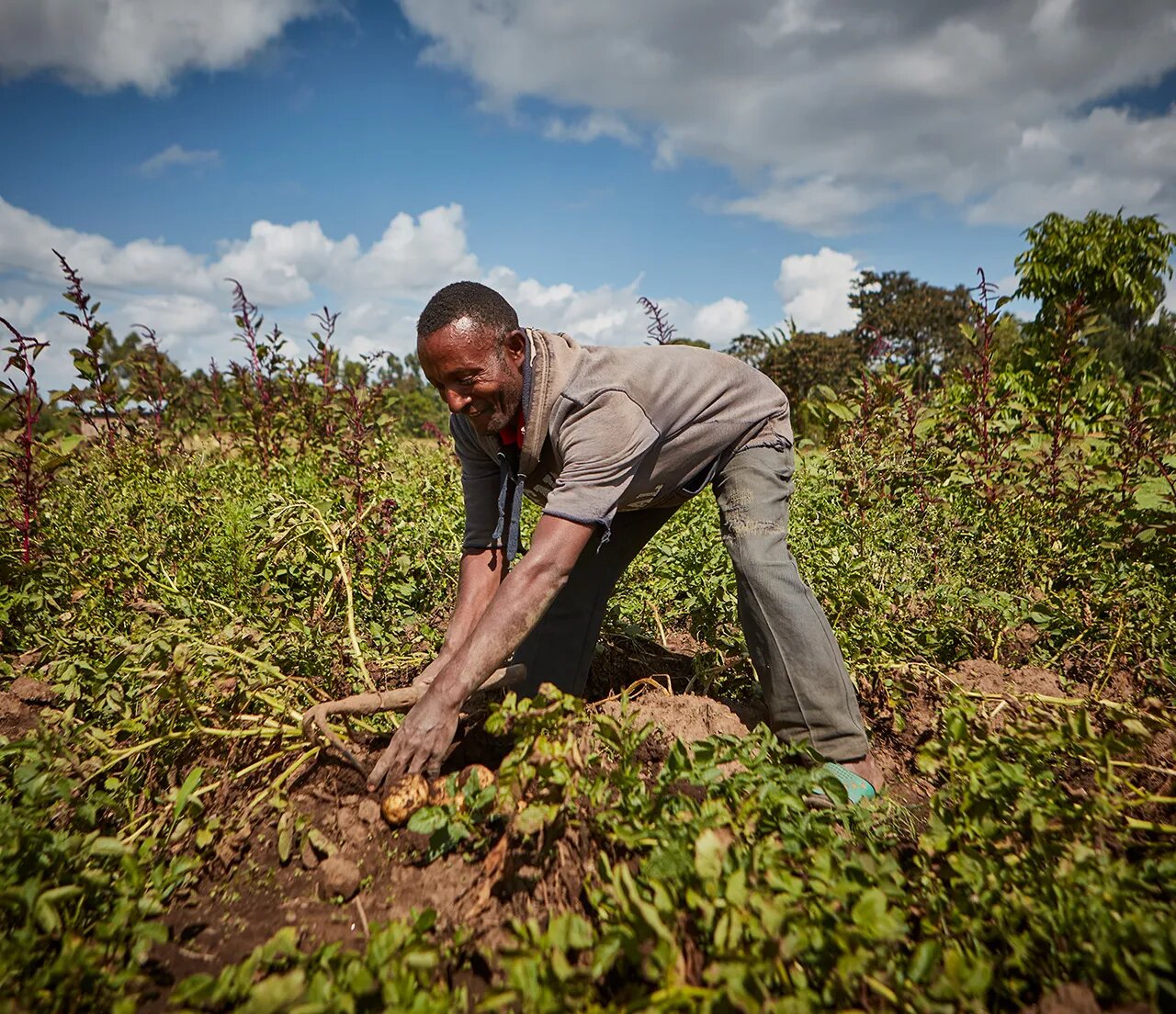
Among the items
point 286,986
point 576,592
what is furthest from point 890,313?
point 286,986

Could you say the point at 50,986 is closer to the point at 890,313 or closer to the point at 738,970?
the point at 738,970

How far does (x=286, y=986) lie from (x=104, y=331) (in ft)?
16.2

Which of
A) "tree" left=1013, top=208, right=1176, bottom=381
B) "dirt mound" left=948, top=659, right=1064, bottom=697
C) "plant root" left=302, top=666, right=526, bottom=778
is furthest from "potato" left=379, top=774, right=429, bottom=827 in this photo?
"tree" left=1013, top=208, right=1176, bottom=381

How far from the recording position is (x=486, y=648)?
199 cm

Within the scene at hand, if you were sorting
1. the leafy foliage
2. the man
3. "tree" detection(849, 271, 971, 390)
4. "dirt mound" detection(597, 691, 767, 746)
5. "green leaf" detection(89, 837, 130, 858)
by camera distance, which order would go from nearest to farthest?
the leafy foliage < "green leaf" detection(89, 837, 130, 858) < the man < "dirt mound" detection(597, 691, 767, 746) < "tree" detection(849, 271, 971, 390)

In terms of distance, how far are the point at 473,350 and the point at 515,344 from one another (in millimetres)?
152

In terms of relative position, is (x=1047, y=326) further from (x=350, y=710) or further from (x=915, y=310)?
(x=915, y=310)

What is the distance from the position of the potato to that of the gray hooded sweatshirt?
81 cm

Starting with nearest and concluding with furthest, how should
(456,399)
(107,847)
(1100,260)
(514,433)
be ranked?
(107,847)
(456,399)
(514,433)
(1100,260)

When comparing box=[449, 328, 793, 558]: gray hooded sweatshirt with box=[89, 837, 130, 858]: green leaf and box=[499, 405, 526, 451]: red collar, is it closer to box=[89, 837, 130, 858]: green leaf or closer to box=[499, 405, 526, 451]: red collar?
box=[499, 405, 526, 451]: red collar

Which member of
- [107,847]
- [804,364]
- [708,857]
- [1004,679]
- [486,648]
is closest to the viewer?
[708,857]

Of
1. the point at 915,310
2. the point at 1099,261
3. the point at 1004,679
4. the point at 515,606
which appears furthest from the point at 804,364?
the point at 915,310

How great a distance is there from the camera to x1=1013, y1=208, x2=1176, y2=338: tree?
30.7ft

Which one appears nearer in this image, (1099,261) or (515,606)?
(515,606)
